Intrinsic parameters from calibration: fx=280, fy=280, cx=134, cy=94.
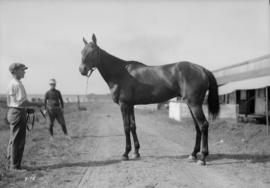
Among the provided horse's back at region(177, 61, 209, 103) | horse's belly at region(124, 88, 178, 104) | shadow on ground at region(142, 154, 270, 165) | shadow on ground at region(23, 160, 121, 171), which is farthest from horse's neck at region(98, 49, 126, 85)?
shadow on ground at region(142, 154, 270, 165)

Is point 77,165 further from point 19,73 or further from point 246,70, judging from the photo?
point 246,70

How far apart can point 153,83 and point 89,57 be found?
1.67 m

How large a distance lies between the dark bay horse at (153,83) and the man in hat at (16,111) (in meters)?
1.52

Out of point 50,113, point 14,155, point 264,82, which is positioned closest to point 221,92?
point 264,82

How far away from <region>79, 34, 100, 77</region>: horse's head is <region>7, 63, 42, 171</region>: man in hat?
1440mm

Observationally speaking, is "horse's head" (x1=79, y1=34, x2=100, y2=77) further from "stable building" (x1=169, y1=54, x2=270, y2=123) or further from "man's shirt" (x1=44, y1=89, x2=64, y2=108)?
"stable building" (x1=169, y1=54, x2=270, y2=123)

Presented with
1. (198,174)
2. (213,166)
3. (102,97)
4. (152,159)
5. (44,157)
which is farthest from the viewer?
(102,97)

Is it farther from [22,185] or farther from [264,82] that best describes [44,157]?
[264,82]

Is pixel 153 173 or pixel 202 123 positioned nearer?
pixel 153 173

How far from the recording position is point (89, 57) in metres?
6.79

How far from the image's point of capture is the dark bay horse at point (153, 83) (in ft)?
21.1

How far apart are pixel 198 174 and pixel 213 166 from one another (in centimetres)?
78

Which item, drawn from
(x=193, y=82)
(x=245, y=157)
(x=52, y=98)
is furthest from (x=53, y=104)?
(x=245, y=157)

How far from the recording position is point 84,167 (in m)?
6.04
